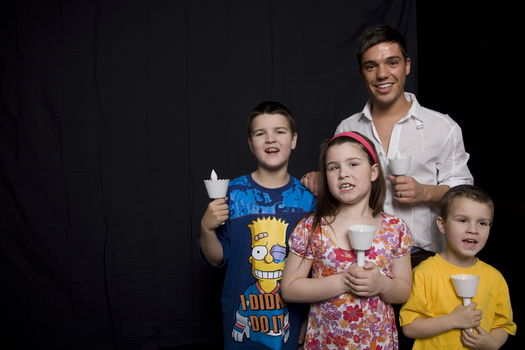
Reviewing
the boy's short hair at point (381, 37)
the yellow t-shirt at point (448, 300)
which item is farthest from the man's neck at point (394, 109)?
the yellow t-shirt at point (448, 300)

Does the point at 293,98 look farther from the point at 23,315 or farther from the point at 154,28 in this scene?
the point at 23,315

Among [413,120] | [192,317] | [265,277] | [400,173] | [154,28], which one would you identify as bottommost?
[192,317]

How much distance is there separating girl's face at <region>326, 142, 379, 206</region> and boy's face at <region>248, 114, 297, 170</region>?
0.96 feet

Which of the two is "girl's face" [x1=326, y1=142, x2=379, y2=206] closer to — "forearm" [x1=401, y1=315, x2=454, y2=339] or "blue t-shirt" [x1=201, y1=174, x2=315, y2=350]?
"blue t-shirt" [x1=201, y1=174, x2=315, y2=350]

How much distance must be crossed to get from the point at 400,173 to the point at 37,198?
258 cm

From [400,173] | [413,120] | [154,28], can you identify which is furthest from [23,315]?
[413,120]

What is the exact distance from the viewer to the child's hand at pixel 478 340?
1428 millimetres

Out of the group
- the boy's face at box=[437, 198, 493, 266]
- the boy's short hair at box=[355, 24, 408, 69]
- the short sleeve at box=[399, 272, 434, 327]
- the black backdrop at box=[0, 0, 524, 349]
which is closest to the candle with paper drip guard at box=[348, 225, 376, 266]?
the short sleeve at box=[399, 272, 434, 327]

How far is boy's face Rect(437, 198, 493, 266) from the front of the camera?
153 cm

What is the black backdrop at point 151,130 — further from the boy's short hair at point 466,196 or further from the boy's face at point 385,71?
the boy's short hair at point 466,196

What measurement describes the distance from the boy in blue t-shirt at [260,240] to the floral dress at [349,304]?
0.20 m

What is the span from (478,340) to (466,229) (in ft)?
1.43

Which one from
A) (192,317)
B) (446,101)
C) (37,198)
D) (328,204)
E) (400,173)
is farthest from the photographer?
(446,101)

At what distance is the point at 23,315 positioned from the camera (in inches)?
109
